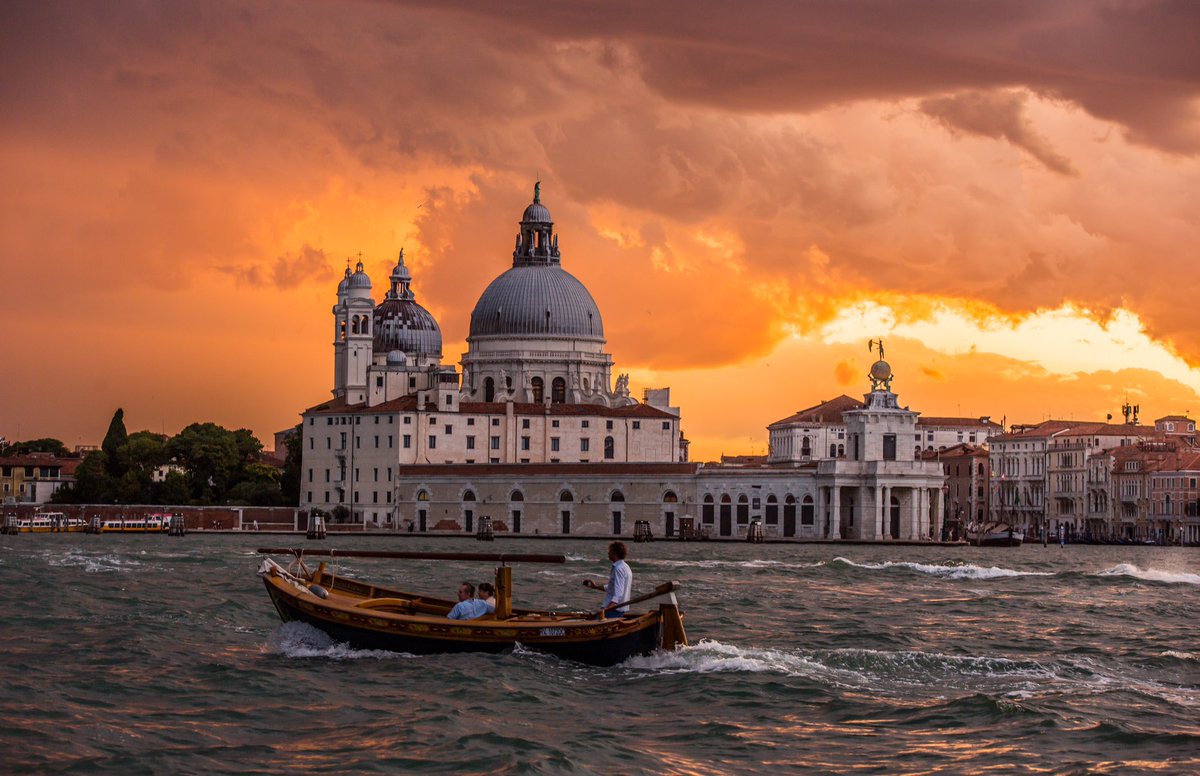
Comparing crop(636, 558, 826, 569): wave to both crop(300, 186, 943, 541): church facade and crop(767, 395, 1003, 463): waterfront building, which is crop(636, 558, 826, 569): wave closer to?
crop(300, 186, 943, 541): church facade

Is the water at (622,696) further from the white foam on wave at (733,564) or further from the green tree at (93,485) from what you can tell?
the green tree at (93,485)

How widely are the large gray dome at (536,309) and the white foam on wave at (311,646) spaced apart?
8790cm

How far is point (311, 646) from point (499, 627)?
3045mm

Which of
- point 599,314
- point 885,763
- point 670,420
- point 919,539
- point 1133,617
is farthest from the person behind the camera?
point 599,314

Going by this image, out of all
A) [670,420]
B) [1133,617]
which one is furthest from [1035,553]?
[1133,617]

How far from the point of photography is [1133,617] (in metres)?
38.7

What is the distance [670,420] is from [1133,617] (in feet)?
240

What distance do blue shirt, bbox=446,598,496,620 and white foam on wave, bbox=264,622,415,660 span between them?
0.82m

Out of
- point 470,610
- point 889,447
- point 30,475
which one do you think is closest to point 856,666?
point 470,610

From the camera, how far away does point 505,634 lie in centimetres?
2516

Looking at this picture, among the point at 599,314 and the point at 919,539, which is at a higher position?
the point at 599,314

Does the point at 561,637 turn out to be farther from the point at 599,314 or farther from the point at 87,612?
the point at 599,314

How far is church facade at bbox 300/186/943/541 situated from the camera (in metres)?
99.2

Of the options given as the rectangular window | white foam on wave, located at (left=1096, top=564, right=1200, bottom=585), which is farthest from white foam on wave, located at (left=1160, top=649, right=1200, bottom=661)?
the rectangular window
